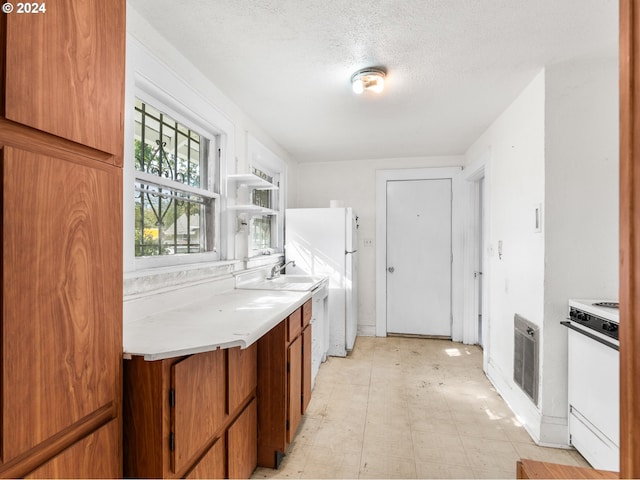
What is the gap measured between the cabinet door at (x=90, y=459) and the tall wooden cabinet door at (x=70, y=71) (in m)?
0.85

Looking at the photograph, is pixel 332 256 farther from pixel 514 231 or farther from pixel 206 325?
pixel 206 325

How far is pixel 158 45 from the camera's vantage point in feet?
5.73

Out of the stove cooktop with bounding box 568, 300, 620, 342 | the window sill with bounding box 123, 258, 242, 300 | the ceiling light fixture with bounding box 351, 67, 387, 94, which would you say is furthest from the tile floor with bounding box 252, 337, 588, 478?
the ceiling light fixture with bounding box 351, 67, 387, 94

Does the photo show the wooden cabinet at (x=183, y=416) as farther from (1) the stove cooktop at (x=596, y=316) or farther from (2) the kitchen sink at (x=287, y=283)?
→ (1) the stove cooktop at (x=596, y=316)

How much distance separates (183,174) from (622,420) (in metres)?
2.27

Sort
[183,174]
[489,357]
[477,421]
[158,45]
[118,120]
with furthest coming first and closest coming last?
[489,357] → [477,421] → [183,174] → [158,45] → [118,120]

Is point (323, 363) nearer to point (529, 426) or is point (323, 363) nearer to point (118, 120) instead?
point (529, 426)

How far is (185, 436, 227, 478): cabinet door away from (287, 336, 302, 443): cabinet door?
0.50 meters

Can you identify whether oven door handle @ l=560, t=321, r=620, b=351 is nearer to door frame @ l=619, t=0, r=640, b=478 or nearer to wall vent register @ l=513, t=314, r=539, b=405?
wall vent register @ l=513, t=314, r=539, b=405

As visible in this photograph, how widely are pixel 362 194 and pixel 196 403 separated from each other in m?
3.58

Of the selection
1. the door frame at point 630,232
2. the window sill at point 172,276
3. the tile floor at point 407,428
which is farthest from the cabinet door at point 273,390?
the door frame at point 630,232

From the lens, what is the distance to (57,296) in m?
0.86

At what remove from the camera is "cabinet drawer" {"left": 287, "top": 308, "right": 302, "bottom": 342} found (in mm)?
1932

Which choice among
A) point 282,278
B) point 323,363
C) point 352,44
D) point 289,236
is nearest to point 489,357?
point 323,363
